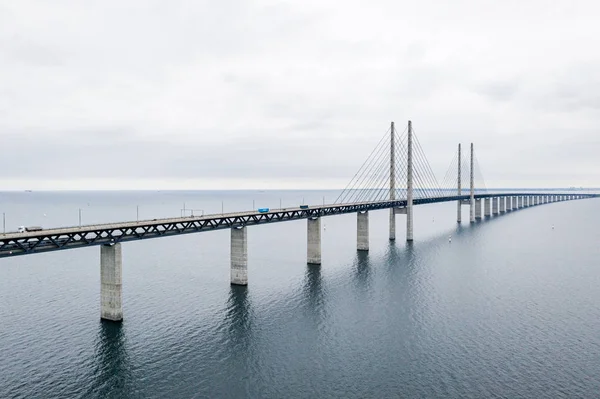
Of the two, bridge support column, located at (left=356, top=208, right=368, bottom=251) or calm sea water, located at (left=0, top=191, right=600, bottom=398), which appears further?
bridge support column, located at (left=356, top=208, right=368, bottom=251)

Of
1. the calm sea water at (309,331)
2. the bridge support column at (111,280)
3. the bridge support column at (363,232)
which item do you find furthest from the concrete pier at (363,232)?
the bridge support column at (111,280)

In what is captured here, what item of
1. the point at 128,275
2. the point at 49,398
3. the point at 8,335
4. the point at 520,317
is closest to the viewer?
the point at 49,398

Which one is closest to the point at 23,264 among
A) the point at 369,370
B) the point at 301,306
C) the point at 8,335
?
the point at 8,335

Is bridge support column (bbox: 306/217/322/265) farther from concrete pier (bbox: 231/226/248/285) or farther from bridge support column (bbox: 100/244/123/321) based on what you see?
bridge support column (bbox: 100/244/123/321)

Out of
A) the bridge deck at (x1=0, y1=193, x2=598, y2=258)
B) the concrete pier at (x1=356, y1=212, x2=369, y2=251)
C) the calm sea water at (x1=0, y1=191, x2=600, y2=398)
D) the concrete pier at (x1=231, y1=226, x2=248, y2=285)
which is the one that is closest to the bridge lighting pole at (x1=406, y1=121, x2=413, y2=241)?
the concrete pier at (x1=356, y1=212, x2=369, y2=251)

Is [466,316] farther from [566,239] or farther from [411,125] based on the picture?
[566,239]

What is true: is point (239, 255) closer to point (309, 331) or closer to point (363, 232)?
point (309, 331)
